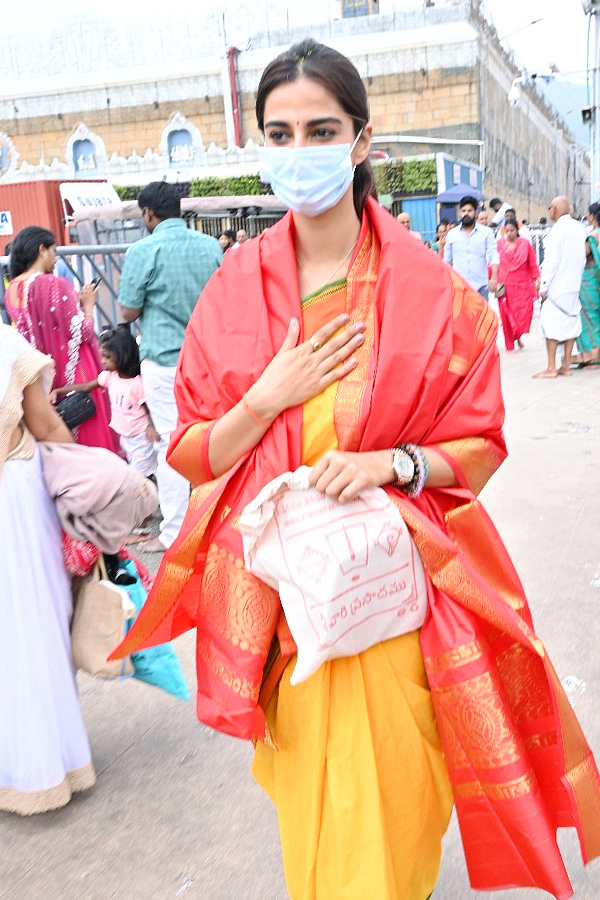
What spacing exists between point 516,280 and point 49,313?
761 centimetres

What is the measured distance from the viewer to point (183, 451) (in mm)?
1557

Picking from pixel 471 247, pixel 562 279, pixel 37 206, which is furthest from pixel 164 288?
pixel 37 206

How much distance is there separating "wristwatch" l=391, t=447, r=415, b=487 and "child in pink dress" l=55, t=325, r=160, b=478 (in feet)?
10.8

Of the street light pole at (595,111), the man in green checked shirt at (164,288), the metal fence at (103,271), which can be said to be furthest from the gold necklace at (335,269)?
the street light pole at (595,111)

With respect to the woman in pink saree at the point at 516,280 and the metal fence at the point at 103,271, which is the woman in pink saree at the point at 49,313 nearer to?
the metal fence at the point at 103,271

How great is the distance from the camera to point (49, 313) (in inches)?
165

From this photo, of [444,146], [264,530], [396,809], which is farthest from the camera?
[444,146]

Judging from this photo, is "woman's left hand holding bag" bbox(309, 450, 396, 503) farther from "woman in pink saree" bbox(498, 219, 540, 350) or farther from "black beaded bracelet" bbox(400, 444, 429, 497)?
"woman in pink saree" bbox(498, 219, 540, 350)

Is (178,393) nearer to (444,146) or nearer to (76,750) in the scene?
(76,750)

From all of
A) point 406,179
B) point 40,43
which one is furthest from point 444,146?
point 40,43

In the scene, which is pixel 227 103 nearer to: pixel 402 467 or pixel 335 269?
pixel 335 269

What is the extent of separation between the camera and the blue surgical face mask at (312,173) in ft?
4.86

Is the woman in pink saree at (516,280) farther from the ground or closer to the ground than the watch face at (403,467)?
closer to the ground

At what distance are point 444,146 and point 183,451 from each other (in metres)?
33.7
